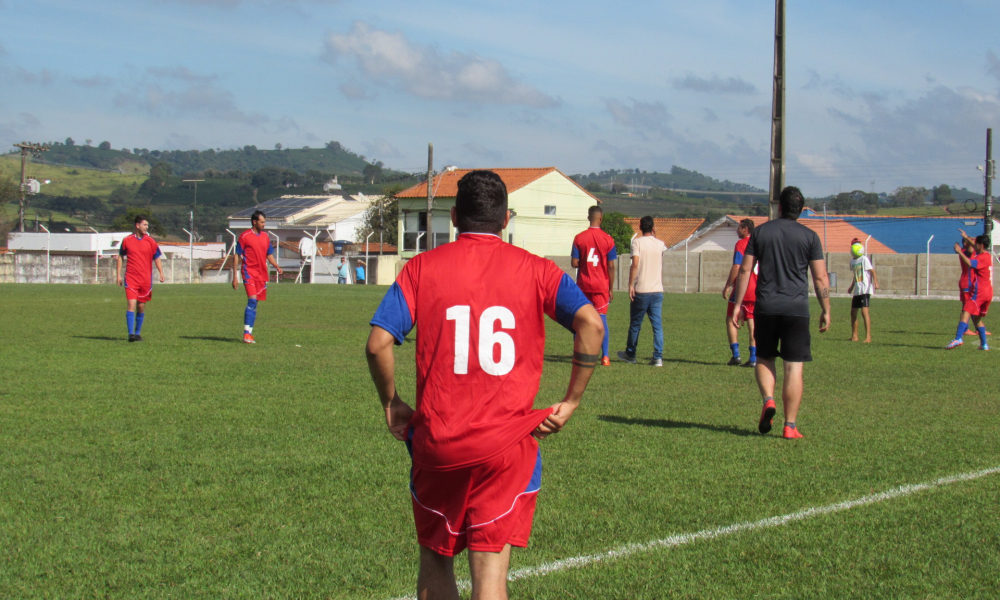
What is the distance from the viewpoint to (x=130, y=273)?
13.5 meters

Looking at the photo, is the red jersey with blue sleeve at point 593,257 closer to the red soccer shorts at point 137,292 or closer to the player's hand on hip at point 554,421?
the red soccer shorts at point 137,292

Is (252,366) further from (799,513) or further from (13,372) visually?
(799,513)

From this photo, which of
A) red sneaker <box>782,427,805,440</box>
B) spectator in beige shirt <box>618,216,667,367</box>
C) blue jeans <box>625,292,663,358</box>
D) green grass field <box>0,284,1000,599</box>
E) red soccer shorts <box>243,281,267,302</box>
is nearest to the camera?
green grass field <box>0,284,1000,599</box>

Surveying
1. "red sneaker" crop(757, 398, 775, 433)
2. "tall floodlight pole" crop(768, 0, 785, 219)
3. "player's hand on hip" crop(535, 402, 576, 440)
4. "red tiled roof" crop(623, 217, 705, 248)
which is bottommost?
"red sneaker" crop(757, 398, 775, 433)

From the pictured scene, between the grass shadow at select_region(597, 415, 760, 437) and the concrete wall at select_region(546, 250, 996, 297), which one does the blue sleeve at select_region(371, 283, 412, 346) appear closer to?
the grass shadow at select_region(597, 415, 760, 437)

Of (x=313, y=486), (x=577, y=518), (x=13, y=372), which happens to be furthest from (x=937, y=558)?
(x=13, y=372)

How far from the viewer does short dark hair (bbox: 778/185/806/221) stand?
21.7ft

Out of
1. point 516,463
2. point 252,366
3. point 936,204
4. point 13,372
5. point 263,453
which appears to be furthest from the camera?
point 936,204

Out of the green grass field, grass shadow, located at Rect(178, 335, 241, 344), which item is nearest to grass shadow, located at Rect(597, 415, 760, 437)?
the green grass field

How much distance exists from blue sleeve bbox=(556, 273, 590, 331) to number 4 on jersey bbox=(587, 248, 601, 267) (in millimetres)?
7919

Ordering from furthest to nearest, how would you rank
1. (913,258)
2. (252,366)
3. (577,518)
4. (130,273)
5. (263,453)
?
(913,258), (130,273), (252,366), (263,453), (577,518)

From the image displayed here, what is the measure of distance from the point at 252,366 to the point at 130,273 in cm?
418

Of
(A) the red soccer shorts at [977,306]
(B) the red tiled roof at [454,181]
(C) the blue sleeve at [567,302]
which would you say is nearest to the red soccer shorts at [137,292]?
(C) the blue sleeve at [567,302]

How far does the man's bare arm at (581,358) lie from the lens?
2760 millimetres
